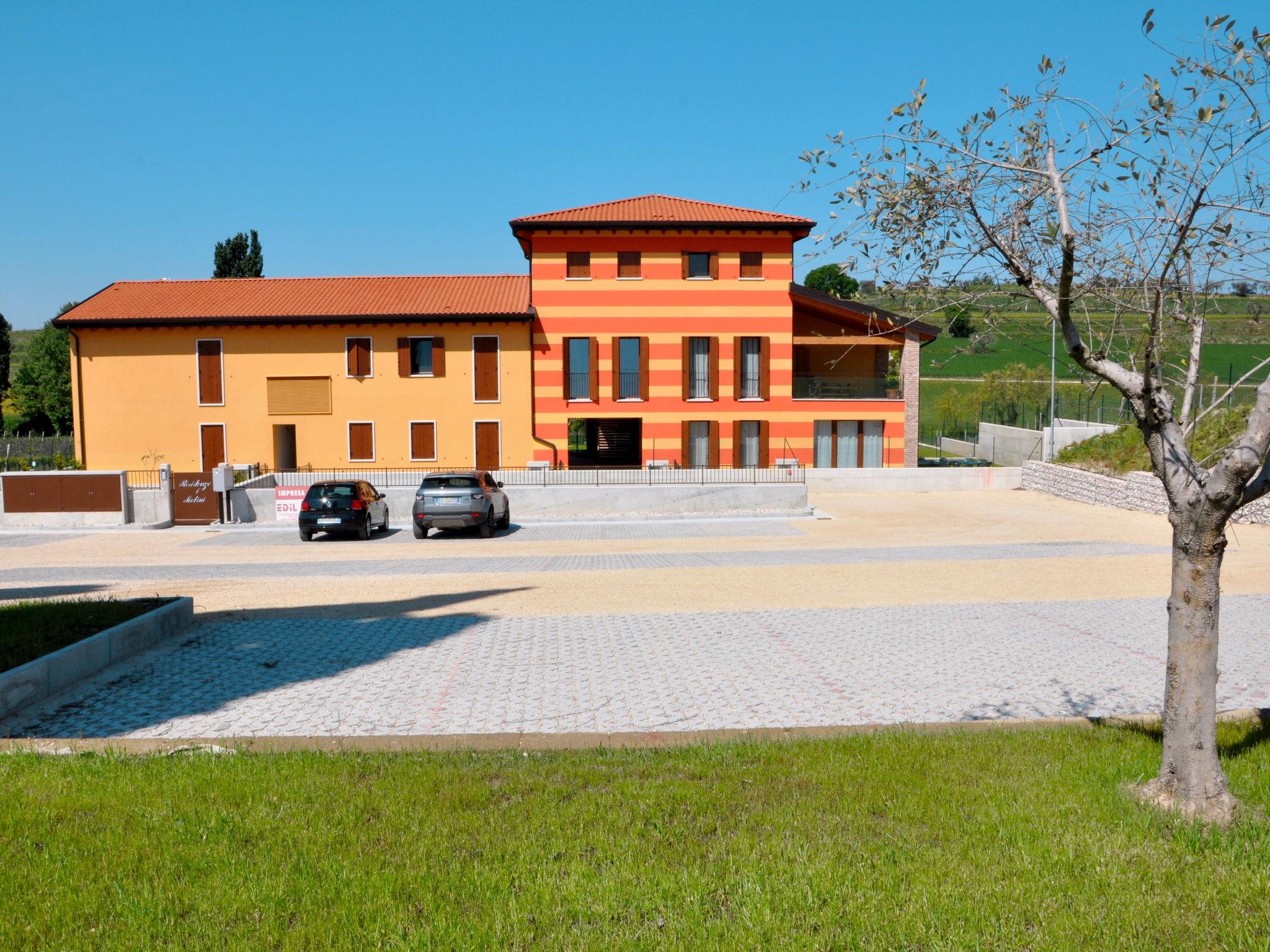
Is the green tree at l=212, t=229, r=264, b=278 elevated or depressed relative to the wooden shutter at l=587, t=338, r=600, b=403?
elevated

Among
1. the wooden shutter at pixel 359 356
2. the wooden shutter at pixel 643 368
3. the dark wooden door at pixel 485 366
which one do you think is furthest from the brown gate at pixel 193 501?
the wooden shutter at pixel 643 368

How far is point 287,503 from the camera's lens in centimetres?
2583

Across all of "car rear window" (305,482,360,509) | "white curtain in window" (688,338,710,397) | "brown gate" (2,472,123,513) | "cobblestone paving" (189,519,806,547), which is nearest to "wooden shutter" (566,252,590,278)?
"white curtain in window" (688,338,710,397)

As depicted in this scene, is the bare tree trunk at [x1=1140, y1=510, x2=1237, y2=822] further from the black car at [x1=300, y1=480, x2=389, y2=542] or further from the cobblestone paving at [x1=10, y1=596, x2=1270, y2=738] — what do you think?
the black car at [x1=300, y1=480, x2=389, y2=542]

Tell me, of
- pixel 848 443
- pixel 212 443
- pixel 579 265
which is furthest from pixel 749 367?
pixel 212 443

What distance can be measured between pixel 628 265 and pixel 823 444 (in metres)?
10.4

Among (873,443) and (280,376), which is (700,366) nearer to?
(873,443)

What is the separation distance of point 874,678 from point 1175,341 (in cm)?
431

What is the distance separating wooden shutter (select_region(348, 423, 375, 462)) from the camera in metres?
35.7

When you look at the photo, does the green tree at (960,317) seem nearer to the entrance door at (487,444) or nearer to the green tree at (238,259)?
the entrance door at (487,444)

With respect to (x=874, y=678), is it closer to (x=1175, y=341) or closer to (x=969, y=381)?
(x=1175, y=341)

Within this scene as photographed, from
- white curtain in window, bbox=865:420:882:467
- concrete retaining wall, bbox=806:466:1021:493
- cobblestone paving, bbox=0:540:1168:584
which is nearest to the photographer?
cobblestone paving, bbox=0:540:1168:584

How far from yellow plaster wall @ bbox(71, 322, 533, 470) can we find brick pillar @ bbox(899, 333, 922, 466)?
14687mm

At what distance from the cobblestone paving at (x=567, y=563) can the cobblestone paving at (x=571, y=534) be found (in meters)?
3.13
